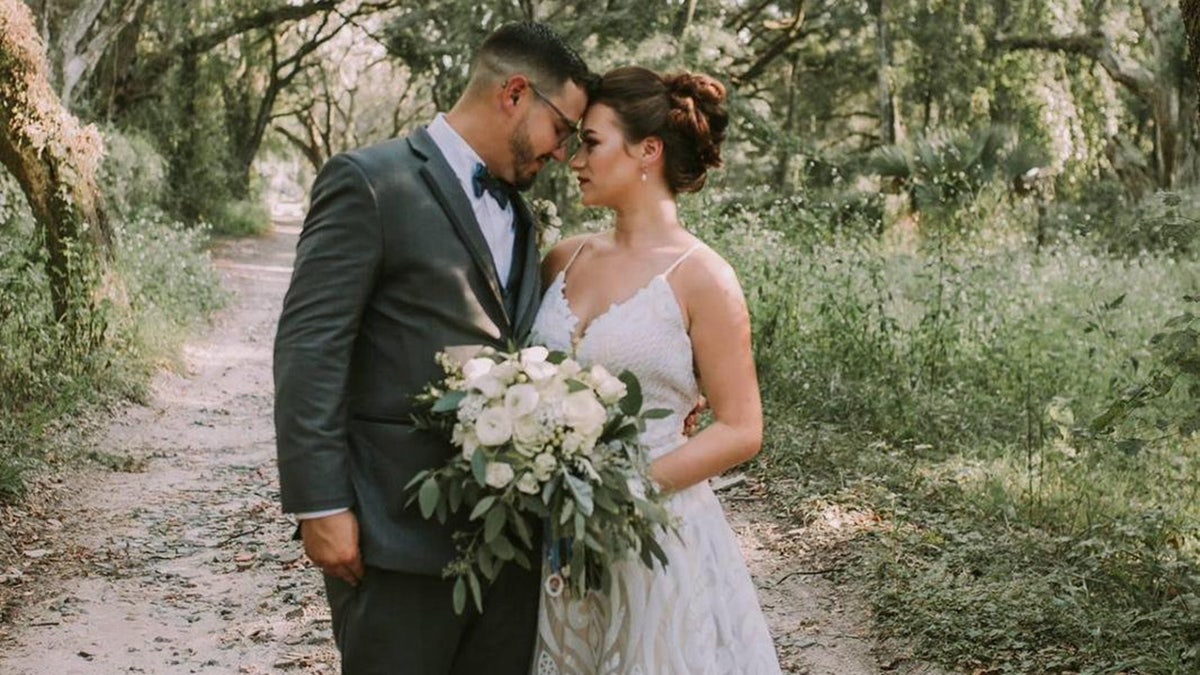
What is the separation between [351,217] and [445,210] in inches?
8.6

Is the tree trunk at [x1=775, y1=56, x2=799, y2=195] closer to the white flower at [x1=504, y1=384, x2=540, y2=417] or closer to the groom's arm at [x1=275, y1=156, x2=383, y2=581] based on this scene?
the groom's arm at [x1=275, y1=156, x2=383, y2=581]

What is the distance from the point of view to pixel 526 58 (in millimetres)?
2770

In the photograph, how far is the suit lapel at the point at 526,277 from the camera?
2.76 metres

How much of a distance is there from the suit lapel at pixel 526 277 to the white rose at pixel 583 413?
473 mm

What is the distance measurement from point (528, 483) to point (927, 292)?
6785 millimetres

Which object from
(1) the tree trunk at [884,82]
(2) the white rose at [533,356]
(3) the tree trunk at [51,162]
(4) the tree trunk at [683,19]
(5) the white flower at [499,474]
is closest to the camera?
(5) the white flower at [499,474]

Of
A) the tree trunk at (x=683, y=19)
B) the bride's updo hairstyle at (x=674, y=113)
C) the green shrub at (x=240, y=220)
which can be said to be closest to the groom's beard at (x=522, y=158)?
the bride's updo hairstyle at (x=674, y=113)

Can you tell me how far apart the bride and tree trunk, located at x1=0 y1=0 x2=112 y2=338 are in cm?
724

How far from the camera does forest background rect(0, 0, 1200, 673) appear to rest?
15.6 ft

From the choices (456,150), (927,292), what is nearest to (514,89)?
(456,150)

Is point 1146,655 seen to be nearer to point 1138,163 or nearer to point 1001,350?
point 1001,350

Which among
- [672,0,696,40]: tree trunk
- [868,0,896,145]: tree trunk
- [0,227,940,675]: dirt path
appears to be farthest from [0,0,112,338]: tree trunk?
[868,0,896,145]: tree trunk

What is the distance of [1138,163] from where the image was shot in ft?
62.1

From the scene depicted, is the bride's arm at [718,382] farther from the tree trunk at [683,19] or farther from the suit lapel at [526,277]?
the tree trunk at [683,19]
